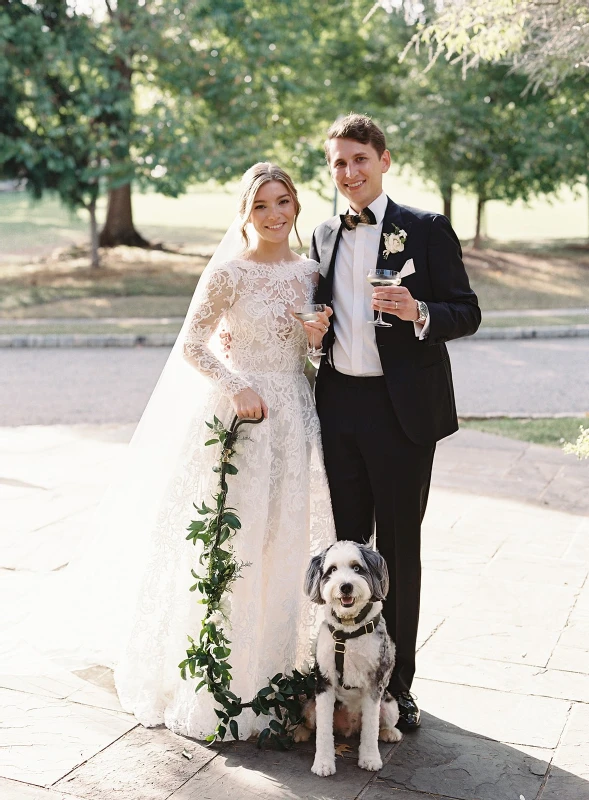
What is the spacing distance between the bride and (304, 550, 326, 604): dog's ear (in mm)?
443

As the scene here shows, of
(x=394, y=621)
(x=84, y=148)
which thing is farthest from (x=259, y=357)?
(x=84, y=148)

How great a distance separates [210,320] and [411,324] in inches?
30.4

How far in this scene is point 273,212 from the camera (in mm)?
3809

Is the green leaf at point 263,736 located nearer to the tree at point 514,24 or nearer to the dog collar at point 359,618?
the dog collar at point 359,618

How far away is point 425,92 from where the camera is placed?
24016 millimetres

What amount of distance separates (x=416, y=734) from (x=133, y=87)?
62.6ft

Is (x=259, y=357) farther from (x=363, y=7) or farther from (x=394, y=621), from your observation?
(x=363, y=7)

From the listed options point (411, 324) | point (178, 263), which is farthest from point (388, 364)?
point (178, 263)

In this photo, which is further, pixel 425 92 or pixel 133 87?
pixel 425 92

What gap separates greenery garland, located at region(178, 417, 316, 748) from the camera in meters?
3.67

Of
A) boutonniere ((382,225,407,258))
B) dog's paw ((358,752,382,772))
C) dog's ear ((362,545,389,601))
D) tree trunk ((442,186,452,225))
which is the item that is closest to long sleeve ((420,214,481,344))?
boutonniere ((382,225,407,258))

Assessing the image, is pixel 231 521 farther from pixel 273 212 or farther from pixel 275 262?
pixel 273 212

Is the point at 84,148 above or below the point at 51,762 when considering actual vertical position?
above

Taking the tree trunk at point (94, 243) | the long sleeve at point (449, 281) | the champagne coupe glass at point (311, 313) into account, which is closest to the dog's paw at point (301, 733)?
the champagne coupe glass at point (311, 313)
